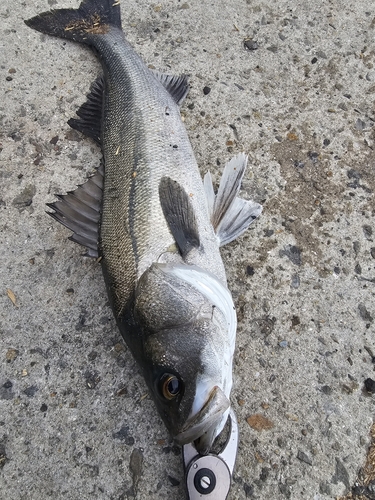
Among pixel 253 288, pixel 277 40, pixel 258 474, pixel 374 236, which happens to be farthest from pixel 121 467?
pixel 277 40

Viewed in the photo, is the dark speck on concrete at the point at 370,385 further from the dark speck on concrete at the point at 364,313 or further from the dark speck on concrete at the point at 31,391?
the dark speck on concrete at the point at 31,391

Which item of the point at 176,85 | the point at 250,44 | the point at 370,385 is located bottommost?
the point at 370,385

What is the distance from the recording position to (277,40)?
3506 mm

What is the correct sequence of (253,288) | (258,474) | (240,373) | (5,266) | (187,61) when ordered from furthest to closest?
(187,61)
(5,266)
(253,288)
(240,373)
(258,474)

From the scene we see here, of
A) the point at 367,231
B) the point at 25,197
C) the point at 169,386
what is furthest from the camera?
the point at 25,197

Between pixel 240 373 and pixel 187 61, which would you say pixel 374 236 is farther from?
pixel 187 61

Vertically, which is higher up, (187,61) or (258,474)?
(187,61)

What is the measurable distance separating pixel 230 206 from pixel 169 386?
3.96 ft

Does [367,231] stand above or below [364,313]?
above

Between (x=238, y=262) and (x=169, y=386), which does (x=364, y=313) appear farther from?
(x=169, y=386)

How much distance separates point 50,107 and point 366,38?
101 inches

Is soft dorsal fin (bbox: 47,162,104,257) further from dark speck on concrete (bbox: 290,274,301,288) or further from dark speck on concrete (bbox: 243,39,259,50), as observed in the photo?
dark speck on concrete (bbox: 243,39,259,50)

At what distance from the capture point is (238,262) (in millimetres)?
2662

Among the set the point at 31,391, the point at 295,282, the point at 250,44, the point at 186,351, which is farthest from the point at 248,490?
the point at 250,44
